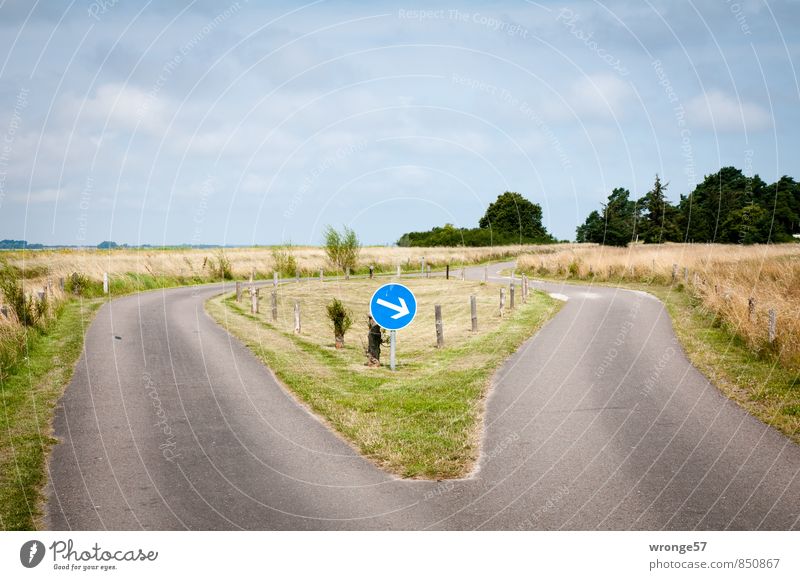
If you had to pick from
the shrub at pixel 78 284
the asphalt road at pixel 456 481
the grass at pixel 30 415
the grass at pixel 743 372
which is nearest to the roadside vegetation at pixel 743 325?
the grass at pixel 743 372

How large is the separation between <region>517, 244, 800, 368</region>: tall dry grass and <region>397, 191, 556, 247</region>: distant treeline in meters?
35.5

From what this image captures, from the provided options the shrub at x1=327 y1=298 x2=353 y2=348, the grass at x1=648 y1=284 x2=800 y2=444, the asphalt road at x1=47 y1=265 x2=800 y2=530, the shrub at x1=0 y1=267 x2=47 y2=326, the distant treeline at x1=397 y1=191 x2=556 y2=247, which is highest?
the distant treeline at x1=397 y1=191 x2=556 y2=247

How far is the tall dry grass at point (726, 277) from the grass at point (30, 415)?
542 inches

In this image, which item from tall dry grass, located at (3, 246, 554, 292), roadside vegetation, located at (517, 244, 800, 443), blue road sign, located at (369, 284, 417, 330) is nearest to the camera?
roadside vegetation, located at (517, 244, 800, 443)

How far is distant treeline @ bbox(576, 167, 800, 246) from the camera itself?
233 feet

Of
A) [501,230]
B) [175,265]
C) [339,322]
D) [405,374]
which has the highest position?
[501,230]

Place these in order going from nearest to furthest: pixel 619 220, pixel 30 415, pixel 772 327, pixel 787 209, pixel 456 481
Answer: pixel 456 481, pixel 30 415, pixel 772 327, pixel 787 209, pixel 619 220

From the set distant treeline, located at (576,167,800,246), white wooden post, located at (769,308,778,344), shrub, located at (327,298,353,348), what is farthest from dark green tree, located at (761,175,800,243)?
shrub, located at (327,298,353,348)

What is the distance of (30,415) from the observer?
10.6 meters

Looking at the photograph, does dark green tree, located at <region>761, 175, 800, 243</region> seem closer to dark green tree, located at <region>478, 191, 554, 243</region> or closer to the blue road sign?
dark green tree, located at <region>478, 191, 554, 243</region>

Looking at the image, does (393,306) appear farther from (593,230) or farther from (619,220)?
(593,230)

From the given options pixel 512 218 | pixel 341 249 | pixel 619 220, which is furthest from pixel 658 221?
pixel 341 249

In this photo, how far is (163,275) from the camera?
43906 millimetres

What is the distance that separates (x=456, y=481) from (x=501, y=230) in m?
85.9
